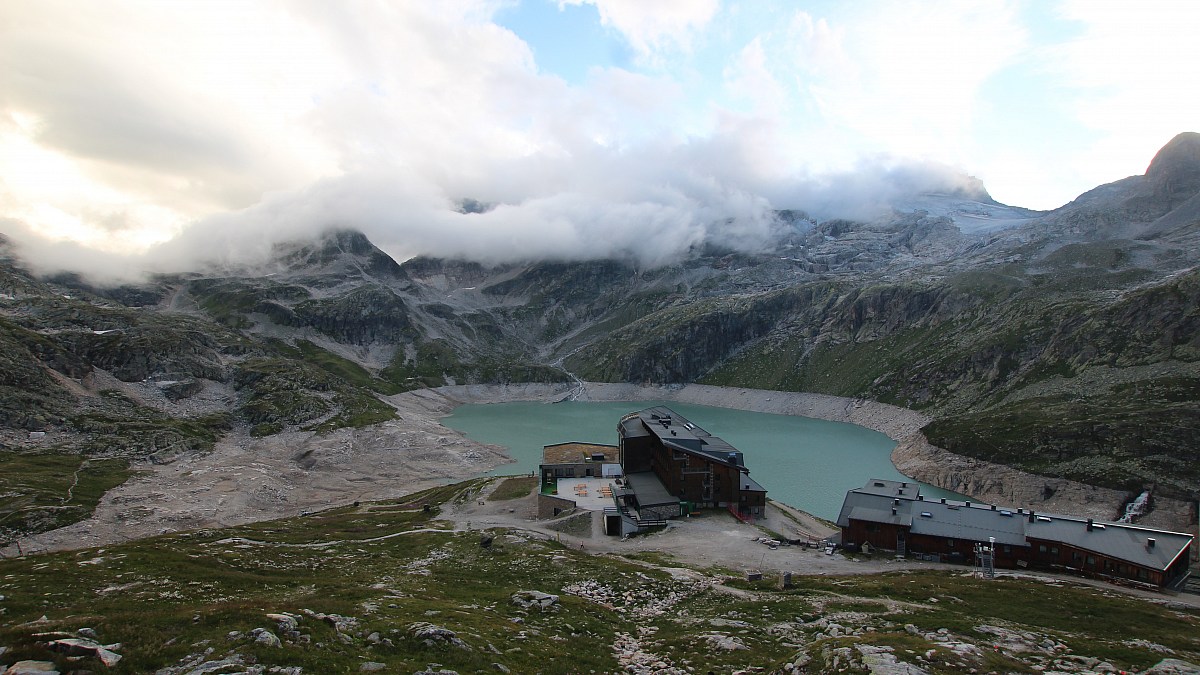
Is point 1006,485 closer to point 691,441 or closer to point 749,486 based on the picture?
point 749,486

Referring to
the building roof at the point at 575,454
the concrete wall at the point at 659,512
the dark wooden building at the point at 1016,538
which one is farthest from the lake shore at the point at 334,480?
the concrete wall at the point at 659,512

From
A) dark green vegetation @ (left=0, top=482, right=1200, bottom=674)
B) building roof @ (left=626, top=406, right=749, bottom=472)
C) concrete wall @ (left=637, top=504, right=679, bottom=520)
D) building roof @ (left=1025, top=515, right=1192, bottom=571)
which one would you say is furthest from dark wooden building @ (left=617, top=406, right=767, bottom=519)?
building roof @ (left=1025, top=515, right=1192, bottom=571)

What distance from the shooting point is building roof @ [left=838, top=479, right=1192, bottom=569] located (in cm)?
4141

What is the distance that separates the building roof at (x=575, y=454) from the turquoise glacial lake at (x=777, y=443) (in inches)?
841

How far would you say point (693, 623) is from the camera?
2759cm

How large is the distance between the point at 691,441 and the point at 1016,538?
95.5 ft

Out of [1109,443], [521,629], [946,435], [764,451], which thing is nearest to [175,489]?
[521,629]

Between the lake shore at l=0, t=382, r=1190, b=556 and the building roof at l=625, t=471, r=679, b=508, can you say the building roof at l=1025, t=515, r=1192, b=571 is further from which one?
the lake shore at l=0, t=382, r=1190, b=556

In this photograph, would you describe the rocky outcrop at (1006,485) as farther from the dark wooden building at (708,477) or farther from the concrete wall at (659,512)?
the concrete wall at (659,512)

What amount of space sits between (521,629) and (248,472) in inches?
3687

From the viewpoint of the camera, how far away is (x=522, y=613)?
27.5 meters

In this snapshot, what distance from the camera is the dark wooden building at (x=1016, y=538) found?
1613 inches

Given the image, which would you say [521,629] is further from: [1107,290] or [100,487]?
[1107,290]

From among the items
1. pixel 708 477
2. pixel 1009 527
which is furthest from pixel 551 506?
pixel 1009 527
